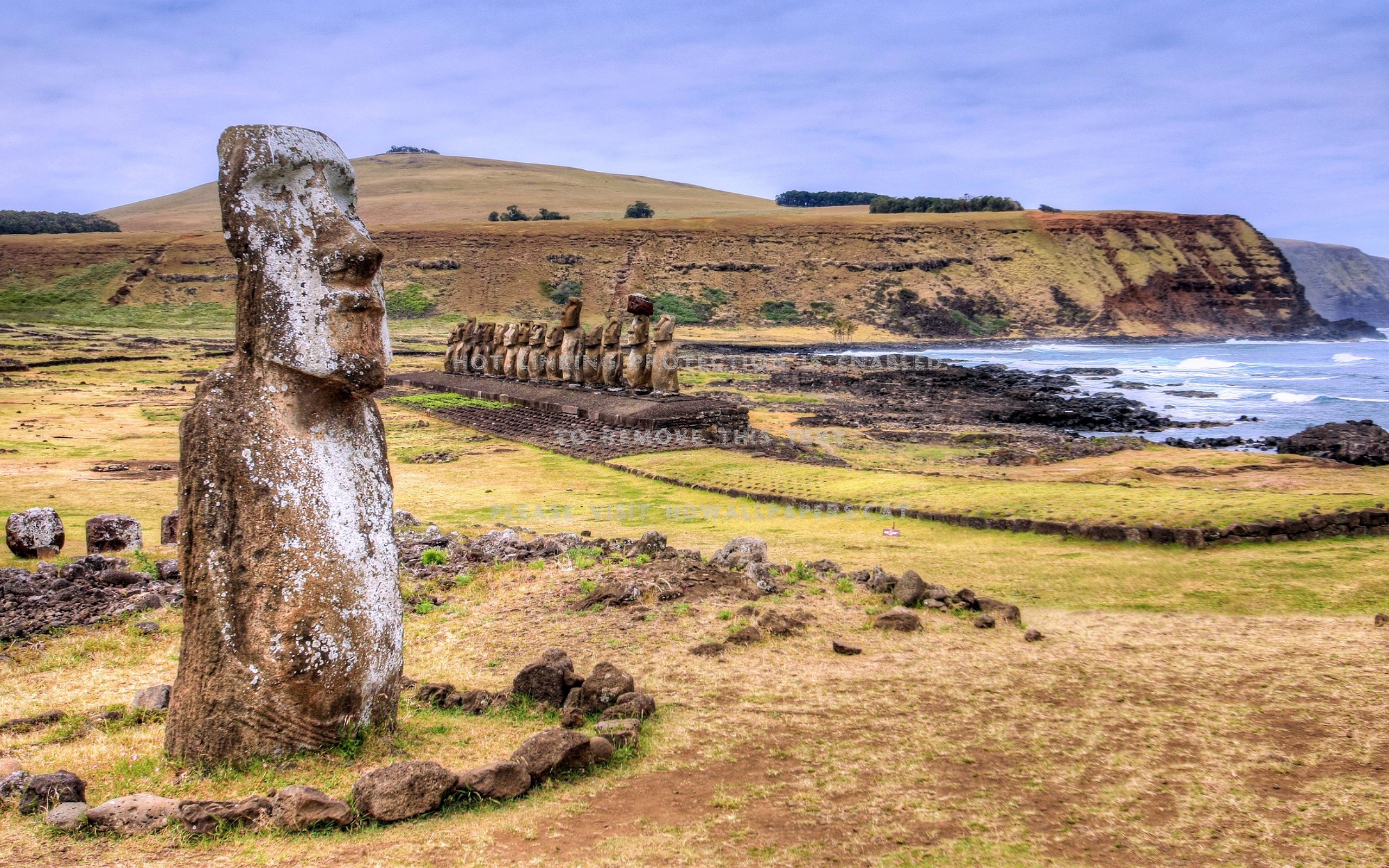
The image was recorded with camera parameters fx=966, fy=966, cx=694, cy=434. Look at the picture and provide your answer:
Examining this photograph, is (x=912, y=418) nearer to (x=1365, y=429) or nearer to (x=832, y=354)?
(x=1365, y=429)

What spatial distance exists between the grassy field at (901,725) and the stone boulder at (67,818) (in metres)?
0.06

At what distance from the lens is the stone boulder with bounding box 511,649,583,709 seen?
232 inches

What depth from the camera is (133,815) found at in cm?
401

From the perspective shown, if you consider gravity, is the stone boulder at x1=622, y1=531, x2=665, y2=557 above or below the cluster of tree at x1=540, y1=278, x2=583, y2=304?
below

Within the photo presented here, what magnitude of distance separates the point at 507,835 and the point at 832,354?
55930 millimetres

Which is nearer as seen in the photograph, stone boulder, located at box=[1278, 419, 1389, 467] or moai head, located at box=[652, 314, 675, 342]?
stone boulder, located at box=[1278, 419, 1389, 467]

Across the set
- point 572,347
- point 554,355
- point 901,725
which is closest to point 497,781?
point 901,725

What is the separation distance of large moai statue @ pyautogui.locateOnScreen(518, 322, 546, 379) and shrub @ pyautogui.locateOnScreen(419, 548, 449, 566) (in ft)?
59.7

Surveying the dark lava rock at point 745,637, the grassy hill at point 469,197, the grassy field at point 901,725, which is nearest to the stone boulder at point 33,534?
the grassy field at point 901,725

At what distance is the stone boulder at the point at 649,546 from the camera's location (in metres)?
9.95

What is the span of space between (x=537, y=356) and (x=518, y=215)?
81982 mm

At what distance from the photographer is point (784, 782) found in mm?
4867

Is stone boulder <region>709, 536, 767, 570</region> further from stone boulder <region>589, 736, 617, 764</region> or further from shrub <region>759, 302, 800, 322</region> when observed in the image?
shrub <region>759, 302, 800, 322</region>

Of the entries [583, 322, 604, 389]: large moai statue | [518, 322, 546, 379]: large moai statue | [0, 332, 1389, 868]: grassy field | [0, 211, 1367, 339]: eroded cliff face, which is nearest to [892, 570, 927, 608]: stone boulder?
[0, 332, 1389, 868]: grassy field
